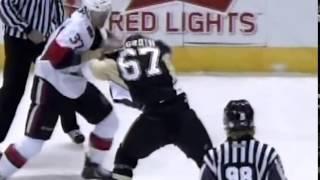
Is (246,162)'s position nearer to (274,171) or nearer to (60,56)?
(274,171)

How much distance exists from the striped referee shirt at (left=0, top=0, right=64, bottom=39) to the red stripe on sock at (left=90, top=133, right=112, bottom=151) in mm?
675

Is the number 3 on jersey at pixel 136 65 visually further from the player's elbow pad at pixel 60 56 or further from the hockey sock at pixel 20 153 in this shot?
the hockey sock at pixel 20 153

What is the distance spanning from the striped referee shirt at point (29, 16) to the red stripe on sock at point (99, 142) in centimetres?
67

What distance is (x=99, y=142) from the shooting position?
5926 millimetres

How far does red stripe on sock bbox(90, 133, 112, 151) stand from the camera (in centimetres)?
592

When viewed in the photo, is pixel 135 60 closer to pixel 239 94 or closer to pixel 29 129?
pixel 29 129

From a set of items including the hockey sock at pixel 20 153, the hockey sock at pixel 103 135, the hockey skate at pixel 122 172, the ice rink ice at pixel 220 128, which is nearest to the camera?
the hockey skate at pixel 122 172

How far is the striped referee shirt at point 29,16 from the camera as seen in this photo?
6.16 m

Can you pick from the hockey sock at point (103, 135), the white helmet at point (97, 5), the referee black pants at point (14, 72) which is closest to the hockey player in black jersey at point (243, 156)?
the white helmet at point (97, 5)

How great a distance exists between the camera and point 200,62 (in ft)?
29.3

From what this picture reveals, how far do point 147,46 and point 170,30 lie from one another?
12.3 feet

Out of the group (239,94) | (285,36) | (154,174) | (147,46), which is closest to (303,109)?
(239,94)

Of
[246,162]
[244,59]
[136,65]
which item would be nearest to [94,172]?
[136,65]

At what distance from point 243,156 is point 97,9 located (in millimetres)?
1635
